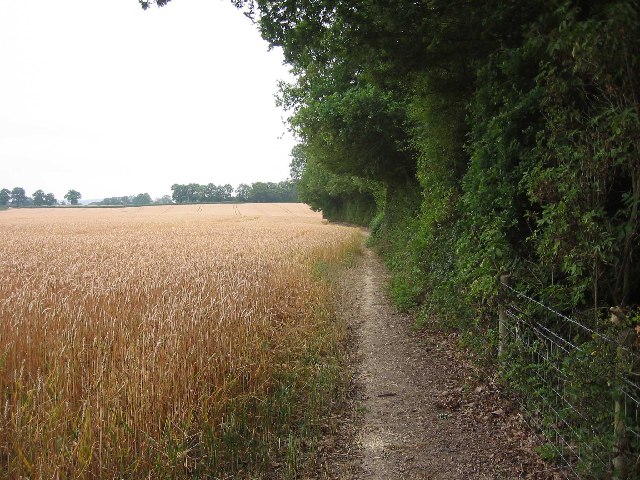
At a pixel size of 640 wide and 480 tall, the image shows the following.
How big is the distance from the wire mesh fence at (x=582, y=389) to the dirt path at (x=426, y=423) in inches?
13.1

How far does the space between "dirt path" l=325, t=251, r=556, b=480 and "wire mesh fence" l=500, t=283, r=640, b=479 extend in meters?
0.33

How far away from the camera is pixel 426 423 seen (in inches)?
192

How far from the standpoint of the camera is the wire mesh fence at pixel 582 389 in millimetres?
3045

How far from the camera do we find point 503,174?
5168mm

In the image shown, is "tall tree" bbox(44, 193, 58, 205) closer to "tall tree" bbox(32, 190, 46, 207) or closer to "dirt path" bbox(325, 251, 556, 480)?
"tall tree" bbox(32, 190, 46, 207)

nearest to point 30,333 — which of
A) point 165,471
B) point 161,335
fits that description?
point 161,335

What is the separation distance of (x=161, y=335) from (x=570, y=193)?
15.0ft

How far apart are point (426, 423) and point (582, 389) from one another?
6.10 ft

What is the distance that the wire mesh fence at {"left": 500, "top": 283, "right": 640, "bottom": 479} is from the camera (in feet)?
9.99

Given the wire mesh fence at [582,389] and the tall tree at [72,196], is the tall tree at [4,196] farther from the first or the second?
the wire mesh fence at [582,389]

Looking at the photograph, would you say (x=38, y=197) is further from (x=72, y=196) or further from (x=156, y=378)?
(x=156, y=378)

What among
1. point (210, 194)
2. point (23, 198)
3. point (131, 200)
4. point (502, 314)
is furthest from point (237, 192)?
point (502, 314)

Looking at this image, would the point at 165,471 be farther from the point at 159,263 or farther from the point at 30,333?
the point at 159,263

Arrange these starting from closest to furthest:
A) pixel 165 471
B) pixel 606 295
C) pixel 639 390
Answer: pixel 639 390 → pixel 165 471 → pixel 606 295
